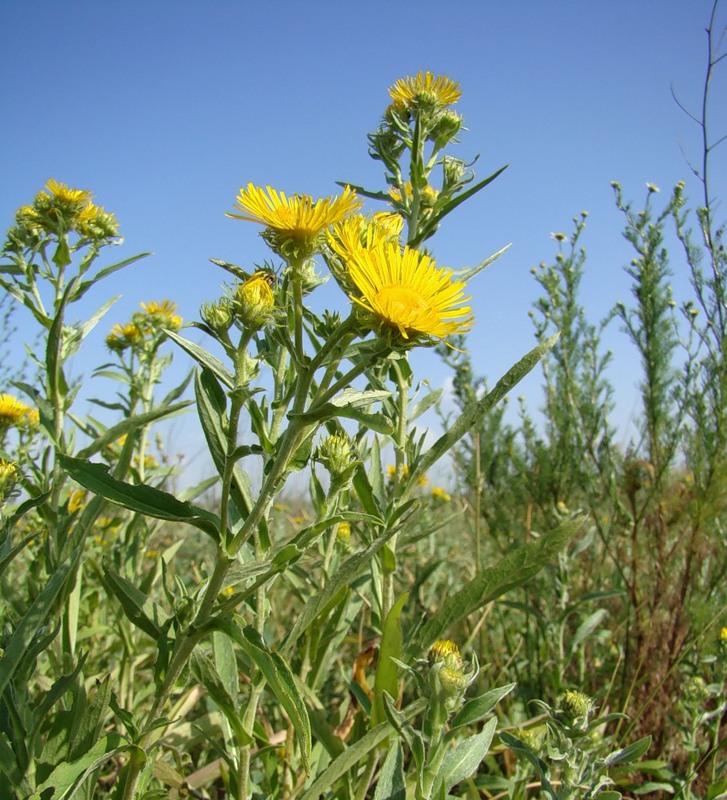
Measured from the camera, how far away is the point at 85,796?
4.57ft

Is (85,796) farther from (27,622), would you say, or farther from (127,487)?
(127,487)

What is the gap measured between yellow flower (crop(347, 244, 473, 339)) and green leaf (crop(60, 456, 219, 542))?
504 mm

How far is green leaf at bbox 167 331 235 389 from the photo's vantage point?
1.26 m

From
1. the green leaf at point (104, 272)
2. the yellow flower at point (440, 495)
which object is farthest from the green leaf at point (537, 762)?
the yellow flower at point (440, 495)

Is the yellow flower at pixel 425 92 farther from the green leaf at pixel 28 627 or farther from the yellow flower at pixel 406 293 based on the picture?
the green leaf at pixel 28 627

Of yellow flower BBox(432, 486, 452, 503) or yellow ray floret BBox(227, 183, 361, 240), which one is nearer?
yellow ray floret BBox(227, 183, 361, 240)

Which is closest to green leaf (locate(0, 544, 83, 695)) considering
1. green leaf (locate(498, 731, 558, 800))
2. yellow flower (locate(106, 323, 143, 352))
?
green leaf (locate(498, 731, 558, 800))

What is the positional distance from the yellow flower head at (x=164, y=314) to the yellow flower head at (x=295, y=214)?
1.76 meters

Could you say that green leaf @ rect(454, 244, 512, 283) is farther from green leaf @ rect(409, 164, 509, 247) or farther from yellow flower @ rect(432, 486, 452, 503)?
yellow flower @ rect(432, 486, 452, 503)

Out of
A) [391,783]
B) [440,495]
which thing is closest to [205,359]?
[391,783]

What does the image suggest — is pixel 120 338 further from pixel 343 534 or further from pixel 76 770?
pixel 76 770

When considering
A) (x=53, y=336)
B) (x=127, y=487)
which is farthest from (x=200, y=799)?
(x=53, y=336)

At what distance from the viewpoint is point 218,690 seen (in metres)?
1.40

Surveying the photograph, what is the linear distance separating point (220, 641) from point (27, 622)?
408mm
